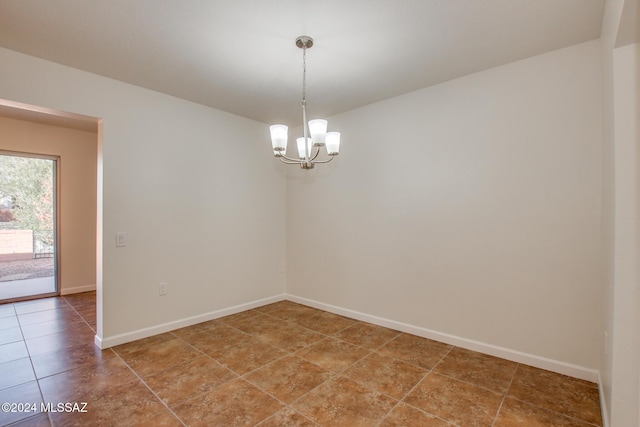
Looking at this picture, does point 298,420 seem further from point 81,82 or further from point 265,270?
point 81,82

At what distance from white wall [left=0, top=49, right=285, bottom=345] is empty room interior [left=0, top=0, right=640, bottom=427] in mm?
19

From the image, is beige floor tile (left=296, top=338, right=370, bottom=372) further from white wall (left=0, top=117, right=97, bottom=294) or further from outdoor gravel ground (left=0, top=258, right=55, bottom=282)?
outdoor gravel ground (left=0, top=258, right=55, bottom=282)

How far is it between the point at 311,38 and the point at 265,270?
3.01m

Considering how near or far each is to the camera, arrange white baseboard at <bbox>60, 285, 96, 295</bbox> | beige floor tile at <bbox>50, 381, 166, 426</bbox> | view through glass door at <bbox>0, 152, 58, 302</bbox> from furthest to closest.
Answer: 1. white baseboard at <bbox>60, 285, 96, 295</bbox>
2. view through glass door at <bbox>0, 152, 58, 302</bbox>
3. beige floor tile at <bbox>50, 381, 166, 426</bbox>

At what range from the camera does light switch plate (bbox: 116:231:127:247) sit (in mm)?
2939

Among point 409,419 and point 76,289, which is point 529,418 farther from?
point 76,289

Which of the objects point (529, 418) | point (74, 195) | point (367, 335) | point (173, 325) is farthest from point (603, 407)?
point (74, 195)

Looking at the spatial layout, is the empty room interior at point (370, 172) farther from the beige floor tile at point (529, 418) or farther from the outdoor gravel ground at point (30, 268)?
the outdoor gravel ground at point (30, 268)

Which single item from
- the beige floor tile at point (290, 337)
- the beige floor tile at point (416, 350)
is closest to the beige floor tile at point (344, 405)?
the beige floor tile at point (416, 350)

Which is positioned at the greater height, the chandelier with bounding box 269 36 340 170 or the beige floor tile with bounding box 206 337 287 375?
the chandelier with bounding box 269 36 340 170

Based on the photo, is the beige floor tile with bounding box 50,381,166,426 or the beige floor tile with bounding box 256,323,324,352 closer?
the beige floor tile with bounding box 50,381,166,426

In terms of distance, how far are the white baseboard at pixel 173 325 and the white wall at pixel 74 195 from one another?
254 centimetres

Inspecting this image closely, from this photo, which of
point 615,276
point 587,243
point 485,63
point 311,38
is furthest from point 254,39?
point 587,243

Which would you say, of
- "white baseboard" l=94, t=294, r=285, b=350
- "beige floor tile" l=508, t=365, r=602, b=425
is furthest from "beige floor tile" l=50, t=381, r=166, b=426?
"beige floor tile" l=508, t=365, r=602, b=425
